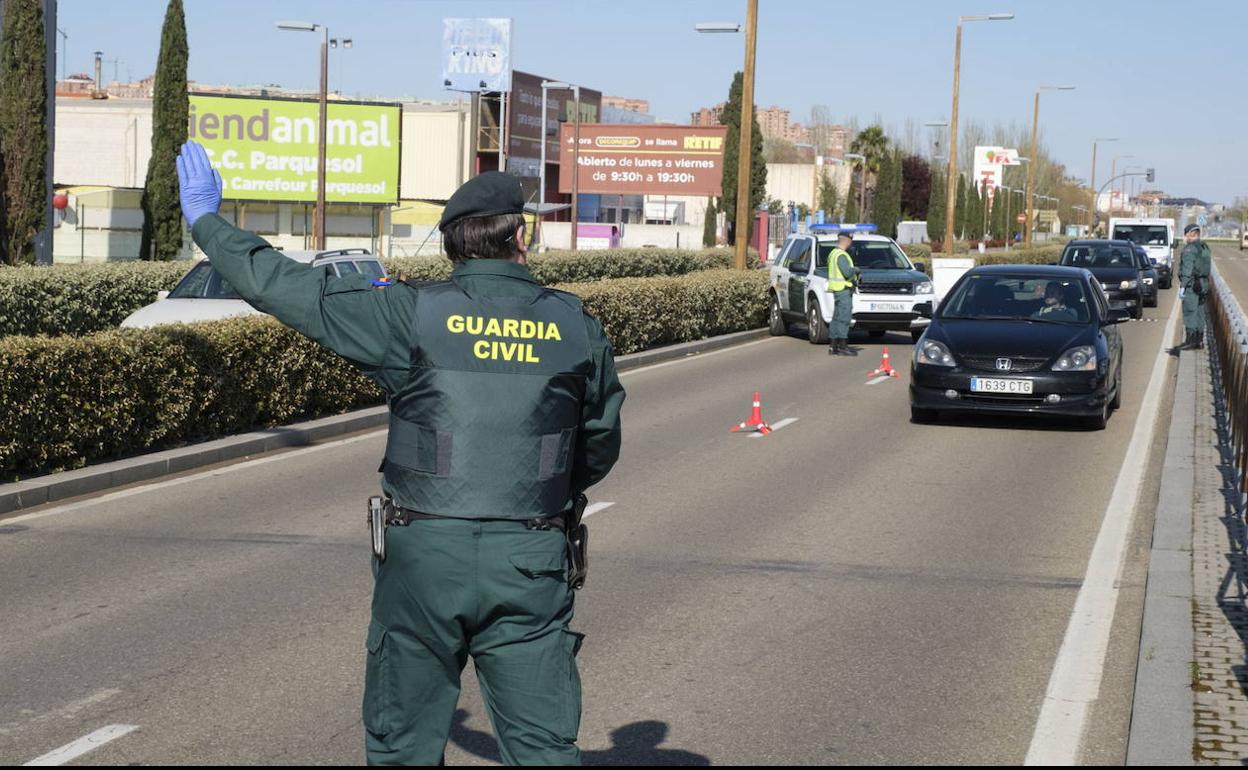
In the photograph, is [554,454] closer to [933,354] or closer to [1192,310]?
[933,354]

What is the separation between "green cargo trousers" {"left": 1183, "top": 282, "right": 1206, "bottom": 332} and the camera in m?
24.3

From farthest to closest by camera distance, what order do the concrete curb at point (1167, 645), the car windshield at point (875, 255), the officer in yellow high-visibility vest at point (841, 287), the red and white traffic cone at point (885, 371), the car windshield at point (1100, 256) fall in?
the car windshield at point (1100, 256)
the car windshield at point (875, 255)
the officer in yellow high-visibility vest at point (841, 287)
the red and white traffic cone at point (885, 371)
the concrete curb at point (1167, 645)

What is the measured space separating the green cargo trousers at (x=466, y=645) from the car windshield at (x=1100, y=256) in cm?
3601

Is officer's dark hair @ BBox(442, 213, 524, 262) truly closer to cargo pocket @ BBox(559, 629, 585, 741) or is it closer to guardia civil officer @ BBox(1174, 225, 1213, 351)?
cargo pocket @ BBox(559, 629, 585, 741)

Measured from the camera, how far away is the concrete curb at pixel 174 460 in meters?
10.3

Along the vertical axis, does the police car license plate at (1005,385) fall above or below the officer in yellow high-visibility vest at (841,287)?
below

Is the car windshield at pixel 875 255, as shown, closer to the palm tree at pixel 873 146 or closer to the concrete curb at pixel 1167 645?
the concrete curb at pixel 1167 645

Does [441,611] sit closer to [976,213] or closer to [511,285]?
[511,285]

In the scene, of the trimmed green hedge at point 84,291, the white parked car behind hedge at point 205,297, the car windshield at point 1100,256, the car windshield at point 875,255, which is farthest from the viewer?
the car windshield at point 1100,256

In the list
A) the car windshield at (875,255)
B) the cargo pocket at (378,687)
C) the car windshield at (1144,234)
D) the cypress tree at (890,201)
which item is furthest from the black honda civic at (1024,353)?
the cypress tree at (890,201)

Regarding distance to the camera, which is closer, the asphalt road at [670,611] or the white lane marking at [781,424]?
the asphalt road at [670,611]

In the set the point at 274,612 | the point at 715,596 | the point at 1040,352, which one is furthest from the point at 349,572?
the point at 1040,352

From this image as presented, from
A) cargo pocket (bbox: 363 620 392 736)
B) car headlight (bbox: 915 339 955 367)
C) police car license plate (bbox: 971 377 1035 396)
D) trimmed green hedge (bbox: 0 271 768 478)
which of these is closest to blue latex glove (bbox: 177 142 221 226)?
cargo pocket (bbox: 363 620 392 736)

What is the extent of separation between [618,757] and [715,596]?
258 centimetres
